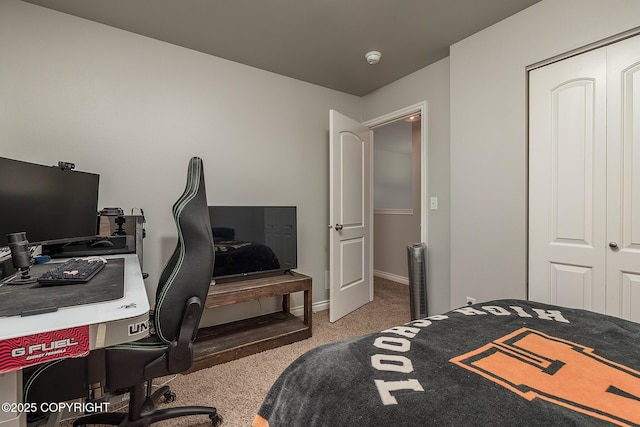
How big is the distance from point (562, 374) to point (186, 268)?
4.34 ft

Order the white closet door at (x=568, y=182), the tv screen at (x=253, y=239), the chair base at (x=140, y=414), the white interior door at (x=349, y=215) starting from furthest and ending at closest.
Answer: the white interior door at (x=349, y=215), the tv screen at (x=253, y=239), the white closet door at (x=568, y=182), the chair base at (x=140, y=414)

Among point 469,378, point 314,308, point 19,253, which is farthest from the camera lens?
point 314,308

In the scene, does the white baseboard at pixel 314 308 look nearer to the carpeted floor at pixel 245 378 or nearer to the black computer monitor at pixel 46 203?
the carpeted floor at pixel 245 378

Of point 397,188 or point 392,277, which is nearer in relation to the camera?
point 392,277

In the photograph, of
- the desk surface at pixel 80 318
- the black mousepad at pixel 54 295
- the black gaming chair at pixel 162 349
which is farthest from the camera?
the black gaming chair at pixel 162 349

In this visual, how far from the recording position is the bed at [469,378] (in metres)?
0.64

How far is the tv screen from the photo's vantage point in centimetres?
244

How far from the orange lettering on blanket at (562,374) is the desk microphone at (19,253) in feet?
5.31

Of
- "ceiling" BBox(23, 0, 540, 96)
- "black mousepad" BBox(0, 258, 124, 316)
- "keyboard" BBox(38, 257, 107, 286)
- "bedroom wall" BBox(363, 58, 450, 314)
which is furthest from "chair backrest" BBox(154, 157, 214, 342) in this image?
"bedroom wall" BBox(363, 58, 450, 314)

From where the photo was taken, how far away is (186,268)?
1217 mm

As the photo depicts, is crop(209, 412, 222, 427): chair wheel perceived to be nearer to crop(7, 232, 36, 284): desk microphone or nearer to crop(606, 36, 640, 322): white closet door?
crop(7, 232, 36, 284): desk microphone

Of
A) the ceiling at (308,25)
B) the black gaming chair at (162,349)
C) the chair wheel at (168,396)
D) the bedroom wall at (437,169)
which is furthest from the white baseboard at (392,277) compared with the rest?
the black gaming chair at (162,349)

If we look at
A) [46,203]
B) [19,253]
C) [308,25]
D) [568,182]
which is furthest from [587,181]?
[46,203]

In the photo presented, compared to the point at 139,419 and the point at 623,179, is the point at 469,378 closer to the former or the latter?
the point at 139,419
